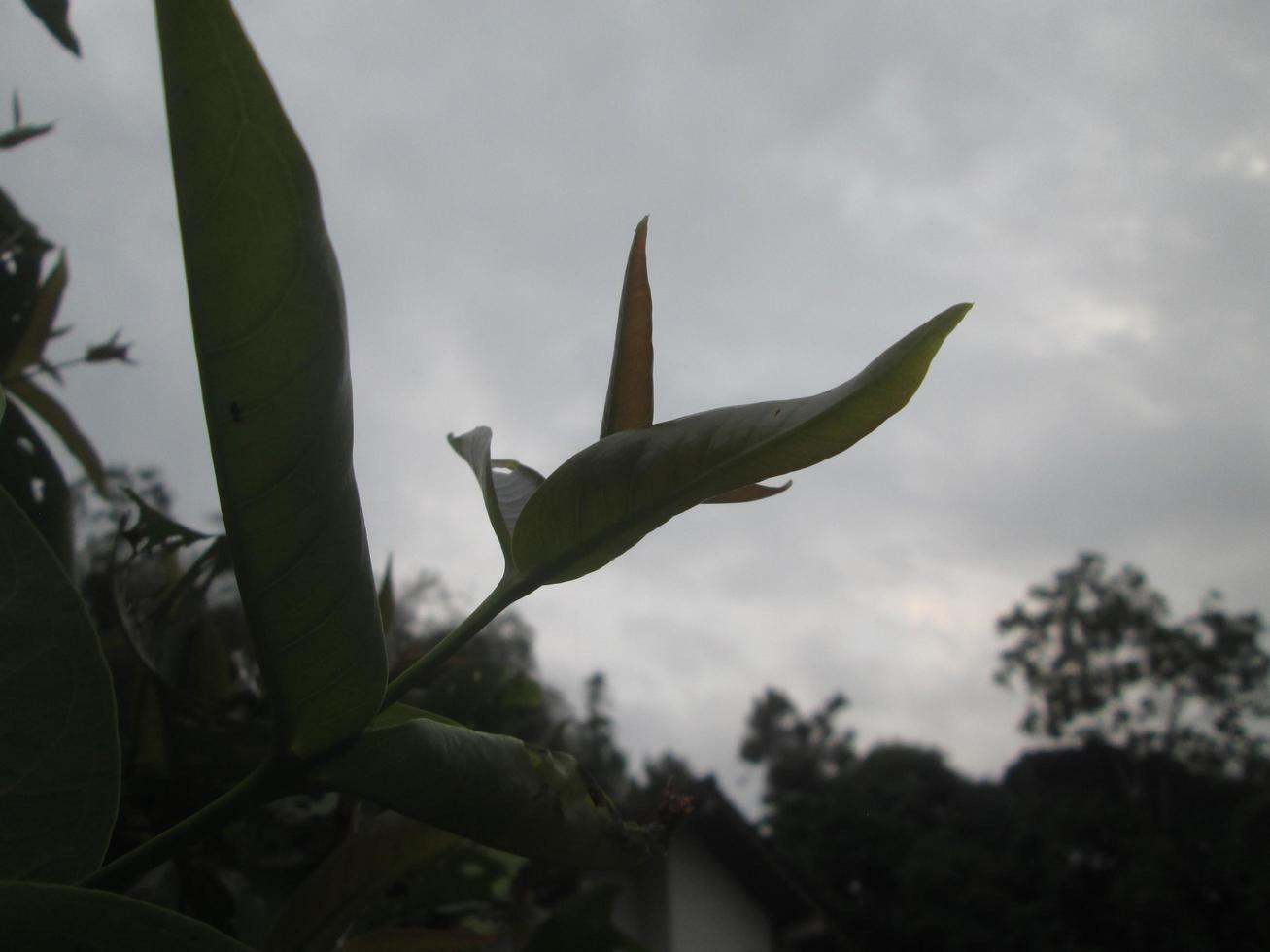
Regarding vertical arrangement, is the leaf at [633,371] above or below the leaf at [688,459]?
above

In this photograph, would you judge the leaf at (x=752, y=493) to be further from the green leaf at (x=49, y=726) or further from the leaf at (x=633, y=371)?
the green leaf at (x=49, y=726)

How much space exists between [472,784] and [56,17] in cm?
89

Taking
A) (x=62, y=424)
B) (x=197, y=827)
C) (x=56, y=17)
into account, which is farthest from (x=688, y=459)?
(x=62, y=424)

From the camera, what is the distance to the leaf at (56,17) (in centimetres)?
92

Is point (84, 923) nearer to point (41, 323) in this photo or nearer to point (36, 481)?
point (36, 481)

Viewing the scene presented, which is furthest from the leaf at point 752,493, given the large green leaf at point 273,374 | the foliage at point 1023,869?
the foliage at point 1023,869

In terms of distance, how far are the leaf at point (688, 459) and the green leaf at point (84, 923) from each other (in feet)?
0.78

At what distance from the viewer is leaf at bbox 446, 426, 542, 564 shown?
570mm

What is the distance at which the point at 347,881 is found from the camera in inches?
29.5

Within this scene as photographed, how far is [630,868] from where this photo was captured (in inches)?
23.0

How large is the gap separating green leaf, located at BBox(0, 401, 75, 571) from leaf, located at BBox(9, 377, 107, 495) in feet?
1.02

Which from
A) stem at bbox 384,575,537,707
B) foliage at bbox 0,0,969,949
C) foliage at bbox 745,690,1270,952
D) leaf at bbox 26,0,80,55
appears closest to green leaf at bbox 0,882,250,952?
foliage at bbox 0,0,969,949

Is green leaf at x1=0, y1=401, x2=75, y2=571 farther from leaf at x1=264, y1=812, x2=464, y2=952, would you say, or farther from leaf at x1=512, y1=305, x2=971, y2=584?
leaf at x1=512, y1=305, x2=971, y2=584

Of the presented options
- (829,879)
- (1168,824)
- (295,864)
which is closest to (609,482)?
(295,864)
